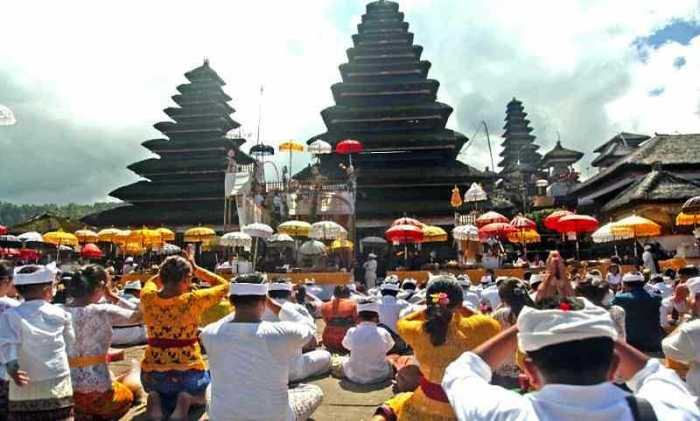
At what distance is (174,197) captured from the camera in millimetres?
38875

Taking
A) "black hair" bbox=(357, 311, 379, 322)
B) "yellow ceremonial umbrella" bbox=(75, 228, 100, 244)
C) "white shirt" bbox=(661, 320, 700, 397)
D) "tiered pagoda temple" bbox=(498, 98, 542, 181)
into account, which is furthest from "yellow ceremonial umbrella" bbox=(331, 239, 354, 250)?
"tiered pagoda temple" bbox=(498, 98, 542, 181)

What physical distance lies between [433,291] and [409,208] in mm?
27387

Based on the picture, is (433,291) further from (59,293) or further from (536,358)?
(59,293)

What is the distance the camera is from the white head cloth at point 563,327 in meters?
1.92

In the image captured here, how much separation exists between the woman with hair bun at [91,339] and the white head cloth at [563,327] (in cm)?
438

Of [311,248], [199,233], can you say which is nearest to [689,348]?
[311,248]

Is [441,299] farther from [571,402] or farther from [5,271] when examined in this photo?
[5,271]

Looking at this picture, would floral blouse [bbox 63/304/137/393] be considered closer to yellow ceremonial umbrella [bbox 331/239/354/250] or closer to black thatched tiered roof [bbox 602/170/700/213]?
yellow ceremonial umbrella [bbox 331/239/354/250]

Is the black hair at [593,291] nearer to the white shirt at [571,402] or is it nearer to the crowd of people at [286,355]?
the crowd of people at [286,355]

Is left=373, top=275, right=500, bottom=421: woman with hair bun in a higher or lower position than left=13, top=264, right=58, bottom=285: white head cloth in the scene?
lower

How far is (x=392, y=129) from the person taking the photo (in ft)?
117

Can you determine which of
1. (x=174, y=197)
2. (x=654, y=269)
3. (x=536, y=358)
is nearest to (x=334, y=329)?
(x=536, y=358)

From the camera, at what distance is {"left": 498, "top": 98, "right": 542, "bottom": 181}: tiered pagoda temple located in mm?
70375

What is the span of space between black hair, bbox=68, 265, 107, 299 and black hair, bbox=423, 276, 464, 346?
3.28 m
